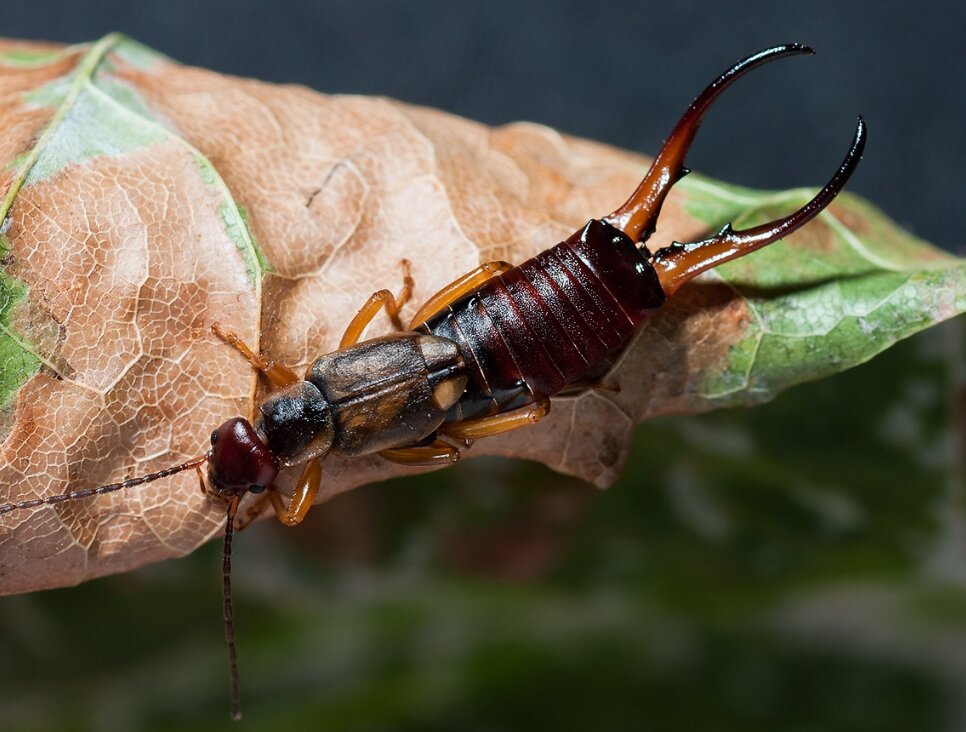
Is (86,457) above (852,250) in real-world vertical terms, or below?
below

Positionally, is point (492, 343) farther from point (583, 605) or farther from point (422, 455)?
point (583, 605)

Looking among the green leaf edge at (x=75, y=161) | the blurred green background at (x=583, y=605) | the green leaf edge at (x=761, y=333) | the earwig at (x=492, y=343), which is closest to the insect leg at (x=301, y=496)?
the earwig at (x=492, y=343)

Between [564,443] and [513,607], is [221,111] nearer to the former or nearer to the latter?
[564,443]

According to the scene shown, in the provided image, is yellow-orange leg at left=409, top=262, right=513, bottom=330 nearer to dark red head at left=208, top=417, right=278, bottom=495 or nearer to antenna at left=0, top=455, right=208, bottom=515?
dark red head at left=208, top=417, right=278, bottom=495

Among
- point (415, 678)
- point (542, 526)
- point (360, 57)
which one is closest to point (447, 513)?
point (542, 526)

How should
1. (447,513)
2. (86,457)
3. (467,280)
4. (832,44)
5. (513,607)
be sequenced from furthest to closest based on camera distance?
(832,44), (513,607), (447,513), (467,280), (86,457)

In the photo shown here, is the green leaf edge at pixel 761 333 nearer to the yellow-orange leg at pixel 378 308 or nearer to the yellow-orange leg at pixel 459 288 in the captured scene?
the yellow-orange leg at pixel 459 288

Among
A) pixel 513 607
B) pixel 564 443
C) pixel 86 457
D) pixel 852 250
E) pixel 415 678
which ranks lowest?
pixel 415 678

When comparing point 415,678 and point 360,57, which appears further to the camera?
point 360,57
